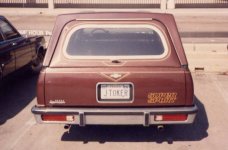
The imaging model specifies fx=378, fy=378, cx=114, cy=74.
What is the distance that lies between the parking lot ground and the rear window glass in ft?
4.36

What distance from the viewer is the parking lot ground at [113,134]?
5.29m

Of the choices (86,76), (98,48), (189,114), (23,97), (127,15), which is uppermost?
(127,15)

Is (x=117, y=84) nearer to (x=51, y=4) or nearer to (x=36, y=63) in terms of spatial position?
(x=36, y=63)

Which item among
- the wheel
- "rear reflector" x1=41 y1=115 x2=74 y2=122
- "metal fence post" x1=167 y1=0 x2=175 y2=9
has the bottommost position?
the wheel

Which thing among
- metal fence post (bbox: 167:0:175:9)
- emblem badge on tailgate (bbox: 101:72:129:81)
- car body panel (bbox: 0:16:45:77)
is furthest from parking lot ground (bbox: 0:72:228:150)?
metal fence post (bbox: 167:0:175:9)

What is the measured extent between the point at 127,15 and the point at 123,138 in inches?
70.9

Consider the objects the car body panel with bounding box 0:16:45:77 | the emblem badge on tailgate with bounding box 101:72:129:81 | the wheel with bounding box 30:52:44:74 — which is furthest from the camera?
the wheel with bounding box 30:52:44:74

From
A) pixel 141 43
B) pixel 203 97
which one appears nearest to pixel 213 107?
pixel 203 97

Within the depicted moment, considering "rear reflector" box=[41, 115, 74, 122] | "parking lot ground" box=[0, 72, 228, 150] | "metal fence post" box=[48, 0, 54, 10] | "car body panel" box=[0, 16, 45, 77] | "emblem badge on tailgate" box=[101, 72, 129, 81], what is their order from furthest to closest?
"metal fence post" box=[48, 0, 54, 10]
"car body panel" box=[0, 16, 45, 77]
"parking lot ground" box=[0, 72, 228, 150]
"rear reflector" box=[41, 115, 74, 122]
"emblem badge on tailgate" box=[101, 72, 129, 81]

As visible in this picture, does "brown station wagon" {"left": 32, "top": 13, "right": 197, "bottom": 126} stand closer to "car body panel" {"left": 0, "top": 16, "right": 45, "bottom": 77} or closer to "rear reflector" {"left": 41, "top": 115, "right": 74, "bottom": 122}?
"rear reflector" {"left": 41, "top": 115, "right": 74, "bottom": 122}

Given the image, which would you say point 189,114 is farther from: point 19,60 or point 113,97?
point 19,60

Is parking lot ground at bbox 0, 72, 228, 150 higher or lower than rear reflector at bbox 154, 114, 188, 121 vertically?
lower

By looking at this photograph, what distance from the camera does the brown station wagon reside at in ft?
15.4

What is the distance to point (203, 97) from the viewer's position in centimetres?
754
